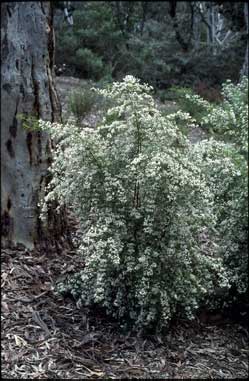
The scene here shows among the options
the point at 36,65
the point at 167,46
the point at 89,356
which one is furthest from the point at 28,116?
the point at 167,46

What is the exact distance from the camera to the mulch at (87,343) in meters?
3.72

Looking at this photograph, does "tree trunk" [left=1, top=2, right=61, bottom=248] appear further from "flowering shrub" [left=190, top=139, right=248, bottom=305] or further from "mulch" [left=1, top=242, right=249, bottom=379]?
"flowering shrub" [left=190, top=139, right=248, bottom=305]

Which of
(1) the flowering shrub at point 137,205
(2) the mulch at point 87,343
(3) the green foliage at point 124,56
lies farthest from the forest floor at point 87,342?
(3) the green foliage at point 124,56

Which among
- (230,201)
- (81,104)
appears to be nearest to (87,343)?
(230,201)

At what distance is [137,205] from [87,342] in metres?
0.96

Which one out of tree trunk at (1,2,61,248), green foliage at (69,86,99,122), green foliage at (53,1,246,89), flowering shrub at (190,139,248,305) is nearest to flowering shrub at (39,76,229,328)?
flowering shrub at (190,139,248,305)

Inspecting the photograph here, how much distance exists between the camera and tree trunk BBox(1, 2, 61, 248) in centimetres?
484

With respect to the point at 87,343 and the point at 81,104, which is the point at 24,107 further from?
the point at 81,104

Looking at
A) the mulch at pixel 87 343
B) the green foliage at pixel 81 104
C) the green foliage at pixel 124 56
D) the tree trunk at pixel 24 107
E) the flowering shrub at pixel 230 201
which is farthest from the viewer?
the green foliage at pixel 124 56

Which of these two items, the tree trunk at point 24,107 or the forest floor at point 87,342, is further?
the tree trunk at point 24,107

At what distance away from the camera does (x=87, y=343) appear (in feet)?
13.1

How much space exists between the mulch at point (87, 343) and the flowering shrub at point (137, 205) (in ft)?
0.70

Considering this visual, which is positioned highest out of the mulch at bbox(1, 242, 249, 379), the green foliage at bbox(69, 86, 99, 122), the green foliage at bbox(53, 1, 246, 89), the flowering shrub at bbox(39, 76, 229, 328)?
the green foliage at bbox(53, 1, 246, 89)

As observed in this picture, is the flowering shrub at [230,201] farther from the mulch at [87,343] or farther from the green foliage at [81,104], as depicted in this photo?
the green foliage at [81,104]
